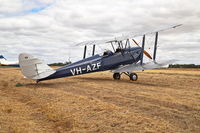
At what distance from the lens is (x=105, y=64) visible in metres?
16.7

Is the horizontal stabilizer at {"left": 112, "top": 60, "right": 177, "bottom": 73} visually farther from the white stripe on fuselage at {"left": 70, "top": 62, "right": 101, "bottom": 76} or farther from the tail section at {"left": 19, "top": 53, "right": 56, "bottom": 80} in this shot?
the tail section at {"left": 19, "top": 53, "right": 56, "bottom": 80}

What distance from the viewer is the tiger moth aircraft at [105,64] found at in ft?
41.2

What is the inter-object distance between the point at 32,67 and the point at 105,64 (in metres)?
5.86

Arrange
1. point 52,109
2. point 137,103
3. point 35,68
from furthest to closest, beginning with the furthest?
1. point 35,68
2. point 137,103
3. point 52,109

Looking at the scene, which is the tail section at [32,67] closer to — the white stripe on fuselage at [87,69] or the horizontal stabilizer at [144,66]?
the white stripe on fuselage at [87,69]

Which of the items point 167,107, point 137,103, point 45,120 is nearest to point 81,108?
point 45,120

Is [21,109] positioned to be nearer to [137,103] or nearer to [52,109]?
[52,109]

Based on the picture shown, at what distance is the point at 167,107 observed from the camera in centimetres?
684

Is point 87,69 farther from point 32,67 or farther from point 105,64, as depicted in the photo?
point 32,67

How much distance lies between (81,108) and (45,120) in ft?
4.74

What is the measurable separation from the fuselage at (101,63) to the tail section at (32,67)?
544mm

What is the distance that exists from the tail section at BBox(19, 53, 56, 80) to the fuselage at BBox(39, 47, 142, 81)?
54 cm

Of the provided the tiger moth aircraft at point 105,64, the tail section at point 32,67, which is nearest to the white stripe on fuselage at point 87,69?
the tiger moth aircraft at point 105,64

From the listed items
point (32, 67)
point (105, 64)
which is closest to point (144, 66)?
point (105, 64)
